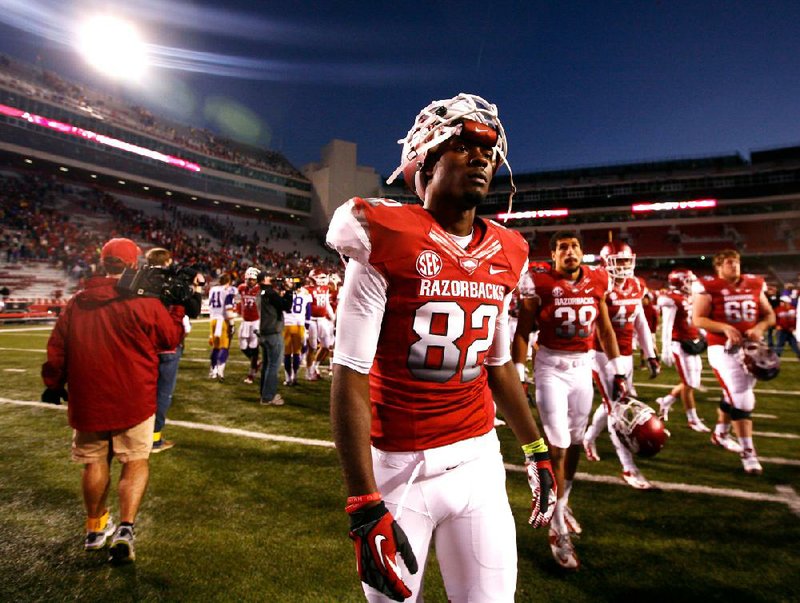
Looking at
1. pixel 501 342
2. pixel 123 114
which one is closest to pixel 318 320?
pixel 501 342

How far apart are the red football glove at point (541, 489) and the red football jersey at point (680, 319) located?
612 centimetres

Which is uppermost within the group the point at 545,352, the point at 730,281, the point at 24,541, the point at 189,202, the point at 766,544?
the point at 189,202

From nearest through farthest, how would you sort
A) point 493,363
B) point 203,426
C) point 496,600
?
point 496,600 → point 493,363 → point 203,426

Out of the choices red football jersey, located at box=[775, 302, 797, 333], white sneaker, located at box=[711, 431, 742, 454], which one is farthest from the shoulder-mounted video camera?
red football jersey, located at box=[775, 302, 797, 333]

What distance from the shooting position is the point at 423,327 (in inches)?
57.3

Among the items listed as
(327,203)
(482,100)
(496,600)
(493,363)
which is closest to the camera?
(496,600)

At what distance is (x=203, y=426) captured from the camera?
6047mm

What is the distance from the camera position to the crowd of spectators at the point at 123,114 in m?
32.2

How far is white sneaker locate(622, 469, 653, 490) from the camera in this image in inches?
163

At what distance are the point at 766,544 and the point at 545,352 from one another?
80.9 inches

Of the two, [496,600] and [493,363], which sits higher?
[493,363]

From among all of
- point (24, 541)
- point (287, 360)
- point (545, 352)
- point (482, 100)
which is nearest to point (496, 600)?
point (482, 100)

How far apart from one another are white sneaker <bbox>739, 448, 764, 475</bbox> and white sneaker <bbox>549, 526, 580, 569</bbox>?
287 centimetres

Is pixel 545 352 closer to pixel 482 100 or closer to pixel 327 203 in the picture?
pixel 482 100
